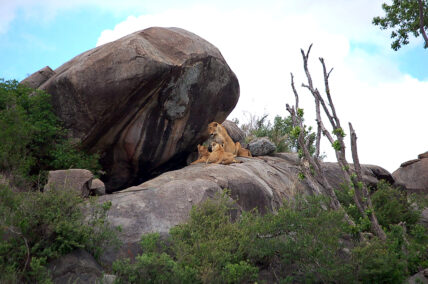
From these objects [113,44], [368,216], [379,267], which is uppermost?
[113,44]

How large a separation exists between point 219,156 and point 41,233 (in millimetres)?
6554

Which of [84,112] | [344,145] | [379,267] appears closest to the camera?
[379,267]

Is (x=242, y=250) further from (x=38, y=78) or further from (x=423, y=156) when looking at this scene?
(x=423, y=156)

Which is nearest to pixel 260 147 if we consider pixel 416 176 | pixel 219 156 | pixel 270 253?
pixel 219 156

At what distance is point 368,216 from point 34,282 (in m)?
5.71

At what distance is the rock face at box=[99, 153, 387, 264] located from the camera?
792 centimetres

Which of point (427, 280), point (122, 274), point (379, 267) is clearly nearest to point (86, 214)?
point (122, 274)

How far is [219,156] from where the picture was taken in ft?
41.0

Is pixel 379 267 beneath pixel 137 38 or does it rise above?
beneath

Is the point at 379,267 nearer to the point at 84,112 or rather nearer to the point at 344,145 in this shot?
the point at 344,145

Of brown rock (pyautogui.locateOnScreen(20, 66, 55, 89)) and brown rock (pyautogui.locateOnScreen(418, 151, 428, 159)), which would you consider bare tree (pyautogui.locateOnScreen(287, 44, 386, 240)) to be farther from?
brown rock (pyautogui.locateOnScreen(418, 151, 428, 159))

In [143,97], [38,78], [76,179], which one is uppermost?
[38,78]

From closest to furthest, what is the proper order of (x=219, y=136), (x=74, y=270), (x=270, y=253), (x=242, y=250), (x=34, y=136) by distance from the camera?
(x=74, y=270) → (x=270, y=253) → (x=242, y=250) → (x=34, y=136) → (x=219, y=136)

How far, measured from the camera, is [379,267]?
21.7 feet
